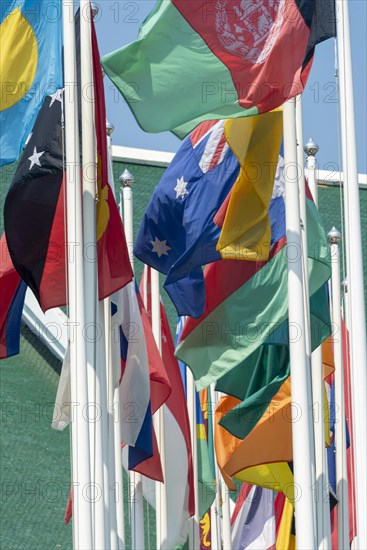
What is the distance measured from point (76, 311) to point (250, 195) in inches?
96.2

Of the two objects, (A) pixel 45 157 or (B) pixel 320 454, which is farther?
(B) pixel 320 454

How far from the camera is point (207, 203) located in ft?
54.9

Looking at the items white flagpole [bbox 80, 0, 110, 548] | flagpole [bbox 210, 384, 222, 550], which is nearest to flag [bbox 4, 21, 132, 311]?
white flagpole [bbox 80, 0, 110, 548]

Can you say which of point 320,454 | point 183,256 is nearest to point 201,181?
point 183,256

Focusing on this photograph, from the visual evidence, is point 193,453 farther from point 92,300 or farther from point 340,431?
point 92,300

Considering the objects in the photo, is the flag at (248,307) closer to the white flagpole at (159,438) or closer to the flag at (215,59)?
the flag at (215,59)

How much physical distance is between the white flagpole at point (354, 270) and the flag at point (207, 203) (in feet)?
3.66

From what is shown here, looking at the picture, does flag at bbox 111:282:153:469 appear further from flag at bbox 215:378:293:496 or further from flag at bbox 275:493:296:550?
flag at bbox 275:493:296:550

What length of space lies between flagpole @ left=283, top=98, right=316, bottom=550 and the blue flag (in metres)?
1.02

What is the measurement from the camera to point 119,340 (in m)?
17.4

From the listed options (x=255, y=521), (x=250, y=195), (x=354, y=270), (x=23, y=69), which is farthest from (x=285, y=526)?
(x=23, y=69)

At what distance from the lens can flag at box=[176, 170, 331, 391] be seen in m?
16.8

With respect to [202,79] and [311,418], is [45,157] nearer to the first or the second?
[202,79]

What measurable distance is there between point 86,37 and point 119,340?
3562mm
